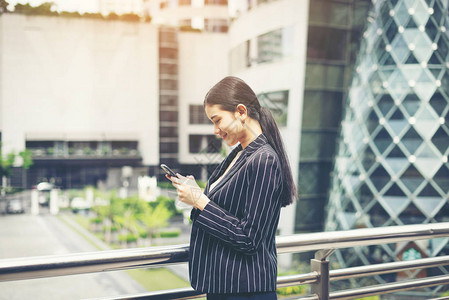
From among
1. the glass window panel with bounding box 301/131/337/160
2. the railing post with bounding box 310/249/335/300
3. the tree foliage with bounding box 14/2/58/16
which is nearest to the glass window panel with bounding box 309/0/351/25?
the glass window panel with bounding box 301/131/337/160

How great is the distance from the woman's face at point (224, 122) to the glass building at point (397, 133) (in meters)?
6.96

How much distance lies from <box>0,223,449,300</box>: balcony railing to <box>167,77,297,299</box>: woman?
15 cm

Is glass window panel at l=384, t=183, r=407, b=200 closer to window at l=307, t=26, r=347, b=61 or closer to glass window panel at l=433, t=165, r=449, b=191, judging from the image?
glass window panel at l=433, t=165, r=449, b=191

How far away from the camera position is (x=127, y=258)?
3.11 ft

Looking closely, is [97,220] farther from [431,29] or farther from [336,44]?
[431,29]

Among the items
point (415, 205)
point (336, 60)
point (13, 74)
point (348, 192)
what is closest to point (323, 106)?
point (336, 60)

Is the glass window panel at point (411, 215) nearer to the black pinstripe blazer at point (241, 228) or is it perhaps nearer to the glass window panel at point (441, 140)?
the glass window panel at point (441, 140)

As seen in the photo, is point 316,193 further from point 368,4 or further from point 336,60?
point 368,4

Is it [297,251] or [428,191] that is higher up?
[297,251]

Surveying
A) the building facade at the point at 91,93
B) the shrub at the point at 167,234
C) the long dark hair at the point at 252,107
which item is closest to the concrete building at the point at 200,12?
the building facade at the point at 91,93

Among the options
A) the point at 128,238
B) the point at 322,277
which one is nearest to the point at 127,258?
the point at 322,277

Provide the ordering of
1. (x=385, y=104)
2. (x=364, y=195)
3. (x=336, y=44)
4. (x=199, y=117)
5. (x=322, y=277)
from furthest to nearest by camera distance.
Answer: (x=336, y=44) < (x=364, y=195) < (x=385, y=104) < (x=199, y=117) < (x=322, y=277)

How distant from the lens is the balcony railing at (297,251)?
2.87ft

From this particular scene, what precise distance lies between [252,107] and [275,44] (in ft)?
24.4
